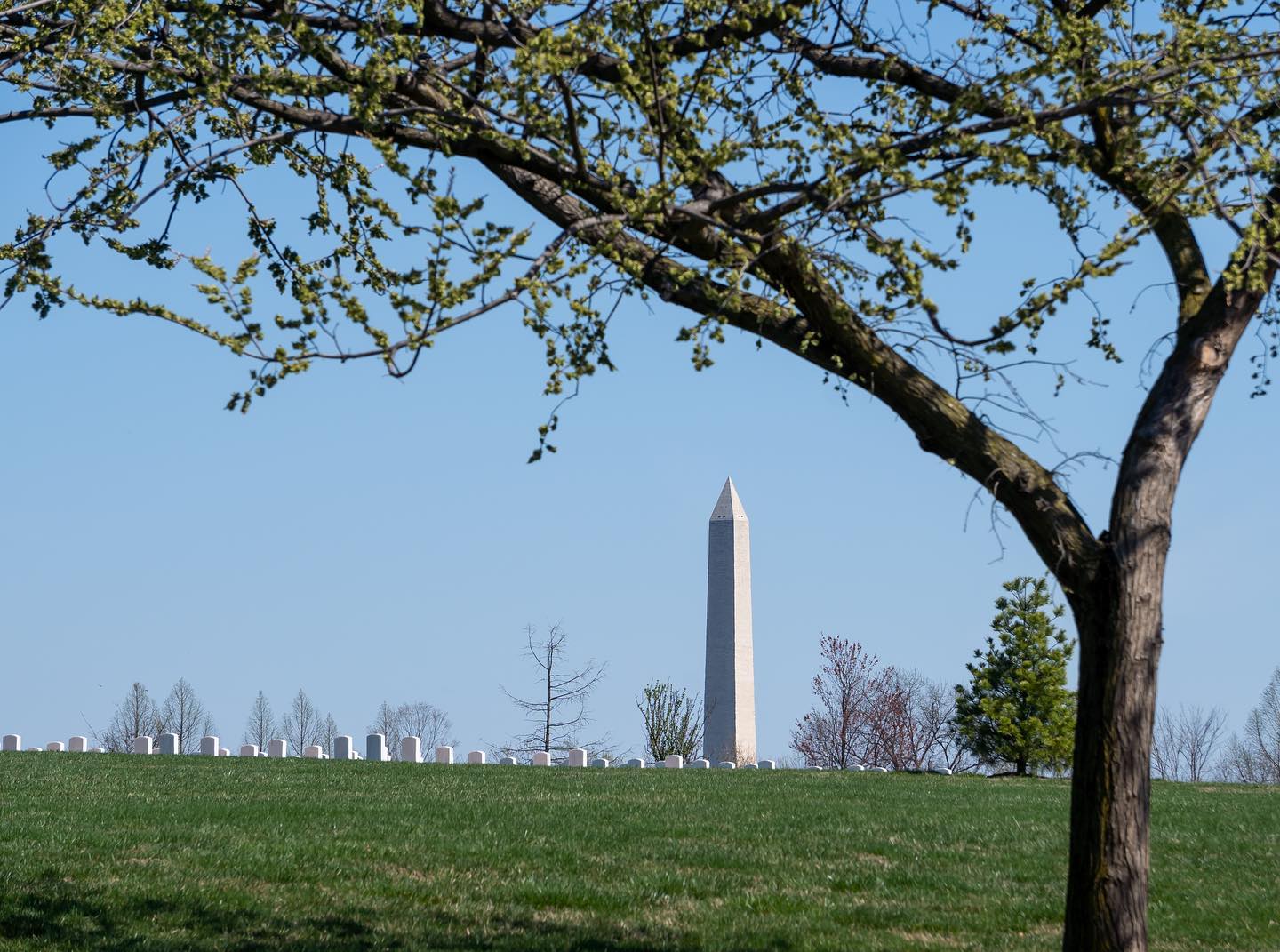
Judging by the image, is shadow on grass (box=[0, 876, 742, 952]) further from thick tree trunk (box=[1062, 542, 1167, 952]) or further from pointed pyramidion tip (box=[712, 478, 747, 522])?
pointed pyramidion tip (box=[712, 478, 747, 522])

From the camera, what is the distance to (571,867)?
39.6 ft

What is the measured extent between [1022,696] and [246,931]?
20443mm

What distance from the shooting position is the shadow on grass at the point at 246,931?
898 centimetres

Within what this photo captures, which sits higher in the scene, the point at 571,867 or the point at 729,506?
the point at 729,506

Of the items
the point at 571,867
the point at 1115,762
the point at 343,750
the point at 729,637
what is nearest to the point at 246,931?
the point at 571,867

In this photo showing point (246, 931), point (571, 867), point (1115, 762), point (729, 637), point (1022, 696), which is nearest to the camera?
point (1115, 762)

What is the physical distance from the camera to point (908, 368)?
7.54 meters

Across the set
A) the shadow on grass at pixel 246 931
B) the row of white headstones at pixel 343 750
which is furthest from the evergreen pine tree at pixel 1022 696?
the shadow on grass at pixel 246 931

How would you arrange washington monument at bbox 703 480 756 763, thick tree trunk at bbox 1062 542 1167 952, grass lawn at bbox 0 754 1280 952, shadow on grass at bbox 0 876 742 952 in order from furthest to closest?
washington monument at bbox 703 480 756 763 → grass lawn at bbox 0 754 1280 952 → shadow on grass at bbox 0 876 742 952 → thick tree trunk at bbox 1062 542 1167 952

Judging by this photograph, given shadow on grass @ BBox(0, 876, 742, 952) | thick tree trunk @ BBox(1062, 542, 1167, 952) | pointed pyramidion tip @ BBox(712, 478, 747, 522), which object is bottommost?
Answer: shadow on grass @ BBox(0, 876, 742, 952)

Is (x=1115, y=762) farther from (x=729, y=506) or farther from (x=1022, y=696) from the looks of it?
(x=729, y=506)

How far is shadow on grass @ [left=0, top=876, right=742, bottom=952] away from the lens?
29.5ft

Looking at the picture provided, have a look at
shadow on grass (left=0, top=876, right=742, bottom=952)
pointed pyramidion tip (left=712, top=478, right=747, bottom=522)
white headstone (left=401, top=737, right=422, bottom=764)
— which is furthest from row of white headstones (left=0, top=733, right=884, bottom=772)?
shadow on grass (left=0, top=876, right=742, bottom=952)

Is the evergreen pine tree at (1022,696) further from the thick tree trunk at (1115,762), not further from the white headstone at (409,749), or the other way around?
the thick tree trunk at (1115,762)
